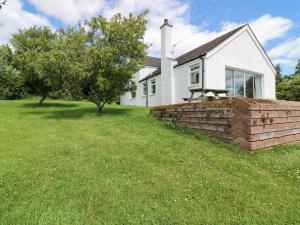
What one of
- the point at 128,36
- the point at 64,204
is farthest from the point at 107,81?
the point at 64,204

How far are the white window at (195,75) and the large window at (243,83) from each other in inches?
87.4

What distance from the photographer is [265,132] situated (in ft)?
20.4

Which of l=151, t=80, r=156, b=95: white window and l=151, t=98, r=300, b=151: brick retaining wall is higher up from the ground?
l=151, t=80, r=156, b=95: white window

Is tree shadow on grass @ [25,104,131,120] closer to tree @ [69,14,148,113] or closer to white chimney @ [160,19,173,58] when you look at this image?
tree @ [69,14,148,113]

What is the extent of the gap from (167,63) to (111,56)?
688cm

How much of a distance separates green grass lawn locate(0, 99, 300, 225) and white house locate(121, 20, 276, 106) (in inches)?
336

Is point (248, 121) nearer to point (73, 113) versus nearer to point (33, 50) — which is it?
point (73, 113)

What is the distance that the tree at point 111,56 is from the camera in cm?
1174

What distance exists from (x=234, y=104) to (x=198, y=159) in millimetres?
2082

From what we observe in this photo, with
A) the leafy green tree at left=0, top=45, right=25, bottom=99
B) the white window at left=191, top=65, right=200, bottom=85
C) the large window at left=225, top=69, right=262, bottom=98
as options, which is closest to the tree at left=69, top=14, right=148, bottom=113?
the white window at left=191, top=65, right=200, bottom=85

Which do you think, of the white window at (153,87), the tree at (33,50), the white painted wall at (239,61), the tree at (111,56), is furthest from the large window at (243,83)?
the tree at (33,50)

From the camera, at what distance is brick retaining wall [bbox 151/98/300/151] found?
5938 millimetres

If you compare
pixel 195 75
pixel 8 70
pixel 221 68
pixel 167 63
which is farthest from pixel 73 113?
pixel 221 68

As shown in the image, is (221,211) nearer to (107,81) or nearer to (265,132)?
(265,132)
